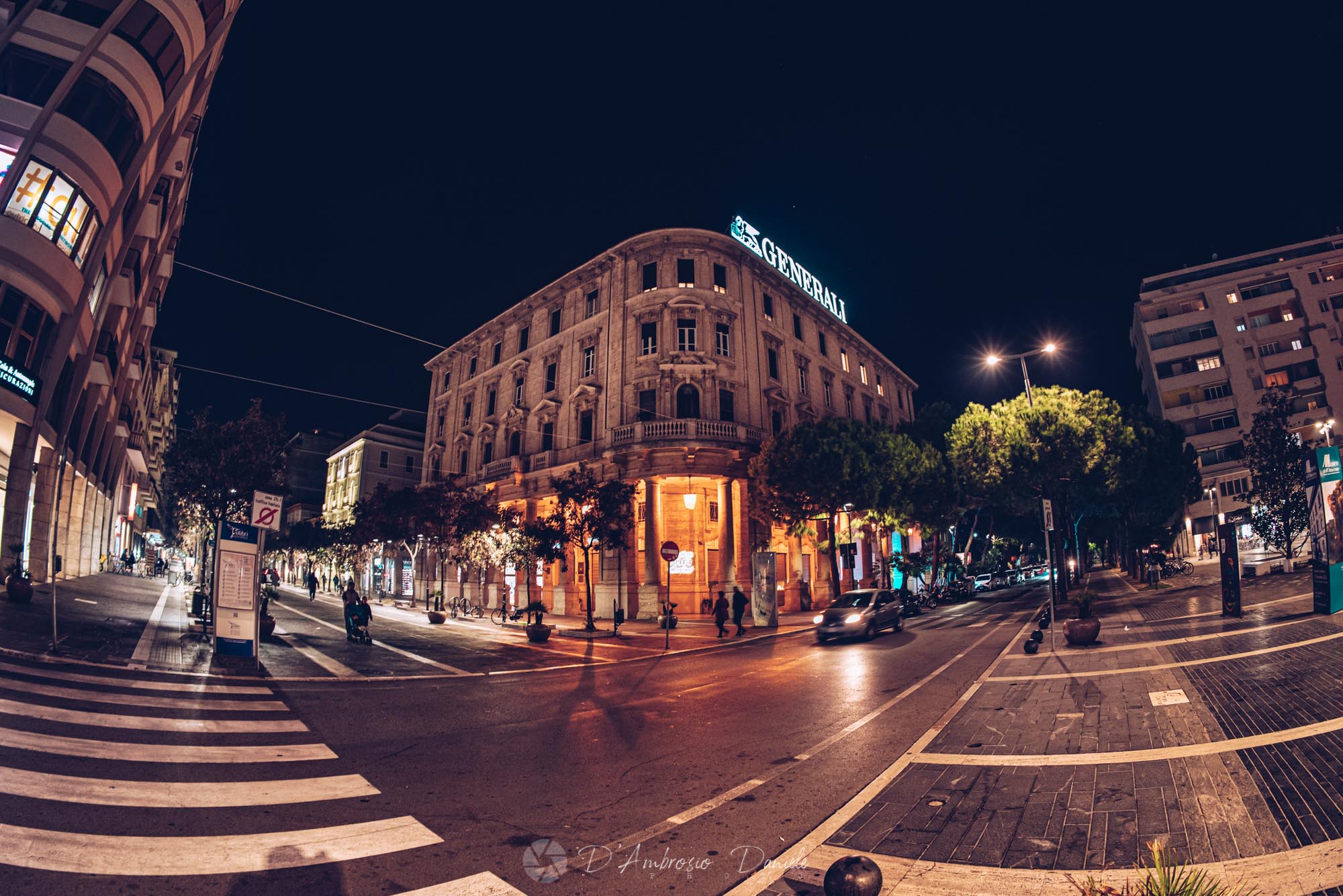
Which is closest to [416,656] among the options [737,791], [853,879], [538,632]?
[538,632]

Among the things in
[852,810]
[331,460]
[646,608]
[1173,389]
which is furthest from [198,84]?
[1173,389]

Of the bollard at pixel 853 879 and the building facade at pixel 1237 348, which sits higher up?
the building facade at pixel 1237 348

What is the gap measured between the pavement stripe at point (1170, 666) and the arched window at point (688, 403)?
23.1 metres

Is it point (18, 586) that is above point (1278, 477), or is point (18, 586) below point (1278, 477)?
below

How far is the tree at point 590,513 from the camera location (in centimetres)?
2420

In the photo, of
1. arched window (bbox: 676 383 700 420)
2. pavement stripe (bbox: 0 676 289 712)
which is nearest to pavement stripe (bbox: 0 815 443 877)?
pavement stripe (bbox: 0 676 289 712)

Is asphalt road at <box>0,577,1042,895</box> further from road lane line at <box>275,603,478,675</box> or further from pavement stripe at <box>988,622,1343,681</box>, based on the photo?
road lane line at <box>275,603,478,675</box>

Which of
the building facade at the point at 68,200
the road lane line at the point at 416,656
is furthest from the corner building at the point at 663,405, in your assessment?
the building facade at the point at 68,200

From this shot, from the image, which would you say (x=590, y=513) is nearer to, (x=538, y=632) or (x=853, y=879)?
(x=538, y=632)

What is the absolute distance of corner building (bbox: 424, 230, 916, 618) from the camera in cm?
3083

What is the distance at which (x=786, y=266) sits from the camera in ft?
135

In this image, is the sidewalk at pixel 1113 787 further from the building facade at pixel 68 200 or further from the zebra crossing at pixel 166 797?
the building facade at pixel 68 200

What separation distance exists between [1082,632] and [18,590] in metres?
25.7

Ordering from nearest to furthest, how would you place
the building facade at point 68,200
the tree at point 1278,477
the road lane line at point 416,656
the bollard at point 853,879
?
the bollard at point 853,879, the road lane line at point 416,656, the building facade at point 68,200, the tree at point 1278,477
